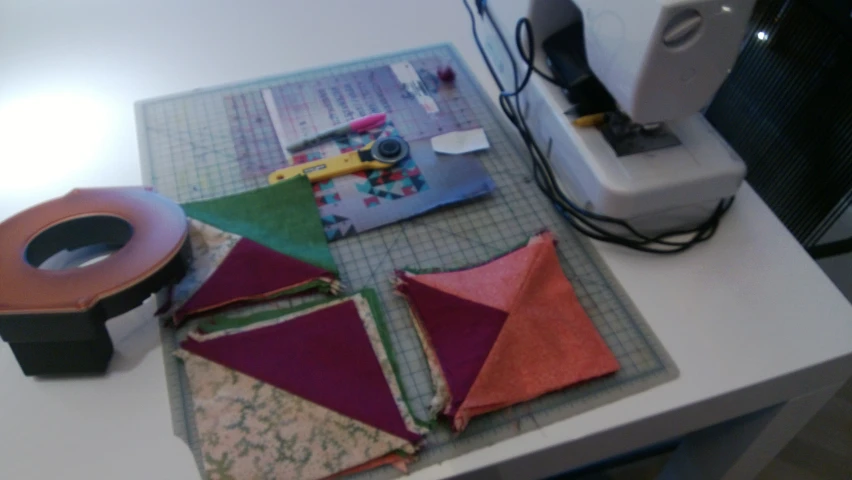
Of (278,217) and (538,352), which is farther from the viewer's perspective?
(278,217)

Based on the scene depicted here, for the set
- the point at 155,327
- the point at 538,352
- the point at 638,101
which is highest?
the point at 638,101

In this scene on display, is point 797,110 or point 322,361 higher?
point 797,110

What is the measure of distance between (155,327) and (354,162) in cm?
32

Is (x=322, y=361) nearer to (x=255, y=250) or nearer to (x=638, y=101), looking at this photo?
(x=255, y=250)

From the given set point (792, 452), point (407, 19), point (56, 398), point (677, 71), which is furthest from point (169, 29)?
point (792, 452)

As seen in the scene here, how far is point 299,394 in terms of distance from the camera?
603 millimetres

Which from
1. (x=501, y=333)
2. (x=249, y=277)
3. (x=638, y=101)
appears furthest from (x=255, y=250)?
(x=638, y=101)

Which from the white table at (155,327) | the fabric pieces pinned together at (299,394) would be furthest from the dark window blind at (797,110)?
the fabric pieces pinned together at (299,394)

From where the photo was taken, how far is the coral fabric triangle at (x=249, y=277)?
0.68 meters

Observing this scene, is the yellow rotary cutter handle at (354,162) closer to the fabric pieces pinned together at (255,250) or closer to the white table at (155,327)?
the fabric pieces pinned together at (255,250)

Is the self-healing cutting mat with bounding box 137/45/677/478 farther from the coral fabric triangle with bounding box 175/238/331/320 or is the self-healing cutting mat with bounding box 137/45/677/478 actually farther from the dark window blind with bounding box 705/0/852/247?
the dark window blind with bounding box 705/0/852/247

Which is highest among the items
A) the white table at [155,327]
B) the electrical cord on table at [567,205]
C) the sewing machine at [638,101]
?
the sewing machine at [638,101]

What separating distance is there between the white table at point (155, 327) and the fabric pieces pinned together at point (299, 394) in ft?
0.12

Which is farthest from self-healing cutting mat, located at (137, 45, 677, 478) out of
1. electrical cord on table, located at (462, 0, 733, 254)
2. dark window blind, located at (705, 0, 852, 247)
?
dark window blind, located at (705, 0, 852, 247)
